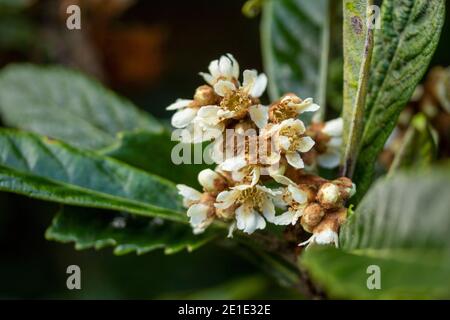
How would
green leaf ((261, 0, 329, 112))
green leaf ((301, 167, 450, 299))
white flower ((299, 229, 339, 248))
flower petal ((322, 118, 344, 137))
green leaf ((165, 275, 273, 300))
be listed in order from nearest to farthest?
green leaf ((301, 167, 450, 299)) → white flower ((299, 229, 339, 248)) → flower petal ((322, 118, 344, 137)) → green leaf ((261, 0, 329, 112)) → green leaf ((165, 275, 273, 300))

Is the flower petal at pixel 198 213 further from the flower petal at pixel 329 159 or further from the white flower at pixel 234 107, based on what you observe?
the flower petal at pixel 329 159

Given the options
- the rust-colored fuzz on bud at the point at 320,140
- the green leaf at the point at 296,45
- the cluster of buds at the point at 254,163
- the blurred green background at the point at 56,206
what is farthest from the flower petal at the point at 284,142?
the blurred green background at the point at 56,206

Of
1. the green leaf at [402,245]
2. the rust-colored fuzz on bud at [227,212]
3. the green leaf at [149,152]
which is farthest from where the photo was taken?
the green leaf at [149,152]

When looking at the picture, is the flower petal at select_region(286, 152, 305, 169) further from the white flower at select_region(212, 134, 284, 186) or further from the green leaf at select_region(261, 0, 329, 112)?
the green leaf at select_region(261, 0, 329, 112)

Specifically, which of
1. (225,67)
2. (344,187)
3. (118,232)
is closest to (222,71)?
(225,67)

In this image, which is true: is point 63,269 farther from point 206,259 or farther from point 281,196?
point 281,196

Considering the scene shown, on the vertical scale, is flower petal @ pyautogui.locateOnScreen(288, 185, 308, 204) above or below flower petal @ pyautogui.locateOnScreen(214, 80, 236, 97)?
below

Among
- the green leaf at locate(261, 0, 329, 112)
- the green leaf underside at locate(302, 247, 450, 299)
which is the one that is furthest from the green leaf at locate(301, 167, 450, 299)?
the green leaf at locate(261, 0, 329, 112)

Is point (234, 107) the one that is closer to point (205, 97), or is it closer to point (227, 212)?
point (205, 97)
